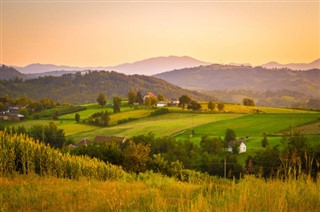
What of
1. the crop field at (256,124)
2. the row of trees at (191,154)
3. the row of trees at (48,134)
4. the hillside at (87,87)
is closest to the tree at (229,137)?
the row of trees at (191,154)

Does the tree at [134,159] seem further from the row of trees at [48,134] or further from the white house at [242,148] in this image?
the row of trees at [48,134]

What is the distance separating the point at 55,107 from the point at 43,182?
271ft

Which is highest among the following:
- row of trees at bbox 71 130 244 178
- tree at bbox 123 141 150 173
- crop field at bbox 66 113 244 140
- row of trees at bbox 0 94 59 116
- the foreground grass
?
the foreground grass

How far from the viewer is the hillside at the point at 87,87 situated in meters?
133

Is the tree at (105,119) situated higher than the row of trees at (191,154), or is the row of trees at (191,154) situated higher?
the tree at (105,119)

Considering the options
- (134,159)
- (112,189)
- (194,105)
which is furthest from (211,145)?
(112,189)

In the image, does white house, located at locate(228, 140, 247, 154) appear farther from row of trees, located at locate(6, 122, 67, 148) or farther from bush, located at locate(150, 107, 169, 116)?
row of trees, located at locate(6, 122, 67, 148)

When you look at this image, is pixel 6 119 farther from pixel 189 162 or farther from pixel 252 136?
pixel 252 136

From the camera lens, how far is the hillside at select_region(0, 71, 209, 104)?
13262cm

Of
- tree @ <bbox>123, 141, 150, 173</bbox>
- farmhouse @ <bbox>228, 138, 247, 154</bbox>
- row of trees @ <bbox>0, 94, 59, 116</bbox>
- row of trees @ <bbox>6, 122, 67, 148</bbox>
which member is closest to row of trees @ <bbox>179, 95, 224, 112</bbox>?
farmhouse @ <bbox>228, 138, 247, 154</bbox>

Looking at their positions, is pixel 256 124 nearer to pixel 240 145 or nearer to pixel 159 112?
pixel 240 145

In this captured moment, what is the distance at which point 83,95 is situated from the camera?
135 m

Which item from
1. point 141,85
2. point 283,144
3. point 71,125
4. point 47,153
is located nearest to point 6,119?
point 71,125

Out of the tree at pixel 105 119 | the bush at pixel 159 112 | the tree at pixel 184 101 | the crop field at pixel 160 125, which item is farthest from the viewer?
the tree at pixel 184 101
